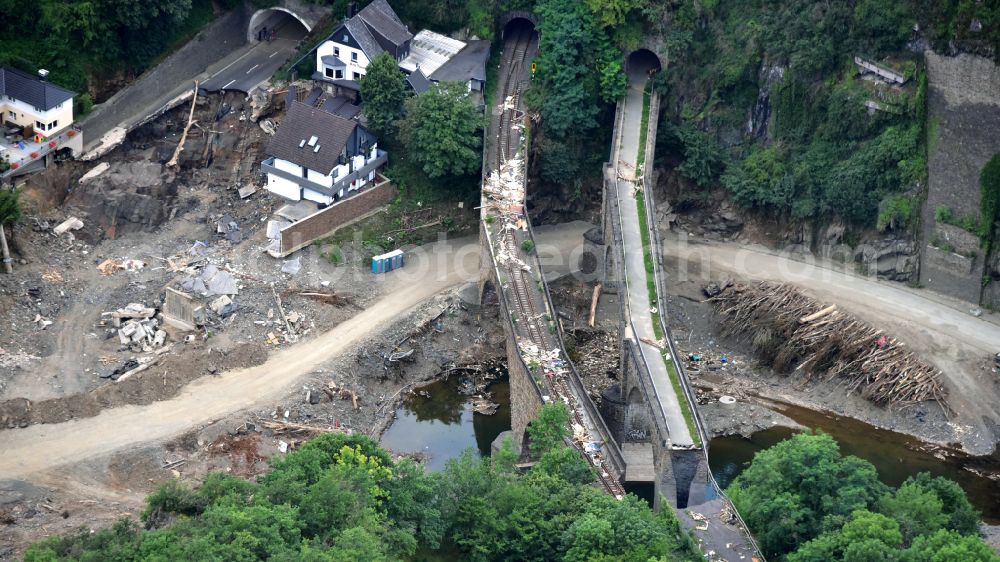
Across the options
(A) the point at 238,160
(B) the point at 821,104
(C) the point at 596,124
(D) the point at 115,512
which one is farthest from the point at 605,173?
(D) the point at 115,512

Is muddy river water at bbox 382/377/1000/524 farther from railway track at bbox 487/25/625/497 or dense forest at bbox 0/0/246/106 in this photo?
dense forest at bbox 0/0/246/106

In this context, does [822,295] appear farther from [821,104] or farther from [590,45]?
[590,45]

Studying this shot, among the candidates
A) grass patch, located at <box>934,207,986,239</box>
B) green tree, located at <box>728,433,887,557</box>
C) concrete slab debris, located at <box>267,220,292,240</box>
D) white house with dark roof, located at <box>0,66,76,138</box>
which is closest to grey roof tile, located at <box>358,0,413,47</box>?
concrete slab debris, located at <box>267,220,292,240</box>

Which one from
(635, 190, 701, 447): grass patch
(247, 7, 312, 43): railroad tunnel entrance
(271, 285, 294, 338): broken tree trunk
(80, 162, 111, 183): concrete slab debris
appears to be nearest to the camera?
(635, 190, 701, 447): grass patch

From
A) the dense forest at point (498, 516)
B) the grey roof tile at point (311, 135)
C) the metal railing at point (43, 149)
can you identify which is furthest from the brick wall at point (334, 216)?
the dense forest at point (498, 516)

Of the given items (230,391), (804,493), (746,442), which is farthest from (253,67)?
(804,493)

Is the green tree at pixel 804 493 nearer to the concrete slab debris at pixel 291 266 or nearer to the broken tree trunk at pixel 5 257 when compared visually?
the concrete slab debris at pixel 291 266
